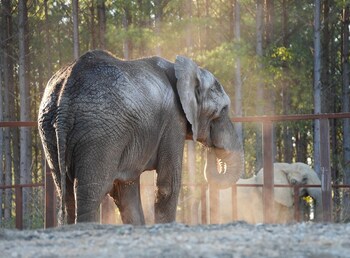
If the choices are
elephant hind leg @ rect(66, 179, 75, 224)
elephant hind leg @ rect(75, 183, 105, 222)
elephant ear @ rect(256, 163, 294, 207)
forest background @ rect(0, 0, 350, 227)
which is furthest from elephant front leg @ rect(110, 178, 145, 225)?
elephant ear @ rect(256, 163, 294, 207)

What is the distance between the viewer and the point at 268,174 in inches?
402

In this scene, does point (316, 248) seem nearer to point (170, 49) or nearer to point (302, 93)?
point (170, 49)

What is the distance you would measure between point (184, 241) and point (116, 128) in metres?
2.60

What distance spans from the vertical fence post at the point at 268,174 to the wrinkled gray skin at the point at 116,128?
1310mm

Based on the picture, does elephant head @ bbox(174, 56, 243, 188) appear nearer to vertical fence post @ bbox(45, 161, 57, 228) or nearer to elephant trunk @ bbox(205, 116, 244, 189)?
elephant trunk @ bbox(205, 116, 244, 189)

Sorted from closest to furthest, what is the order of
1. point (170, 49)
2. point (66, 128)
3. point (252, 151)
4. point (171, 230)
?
point (171, 230), point (66, 128), point (170, 49), point (252, 151)

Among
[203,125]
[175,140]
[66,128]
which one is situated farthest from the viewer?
[203,125]

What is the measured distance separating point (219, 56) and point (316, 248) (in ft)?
62.3

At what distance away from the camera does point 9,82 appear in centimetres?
3164

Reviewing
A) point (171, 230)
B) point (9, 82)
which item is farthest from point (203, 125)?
point (9, 82)

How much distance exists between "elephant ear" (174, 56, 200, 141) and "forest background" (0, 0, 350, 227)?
719 centimetres

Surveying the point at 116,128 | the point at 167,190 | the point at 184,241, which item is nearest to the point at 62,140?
the point at 116,128

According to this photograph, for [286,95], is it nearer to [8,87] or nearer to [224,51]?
[224,51]

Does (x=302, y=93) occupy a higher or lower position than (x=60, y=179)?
higher
